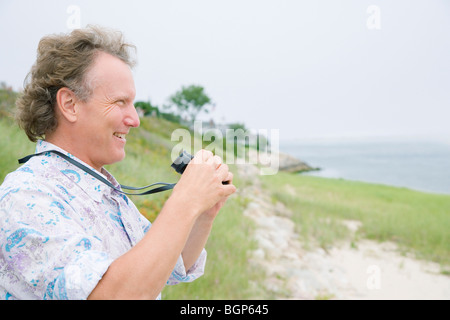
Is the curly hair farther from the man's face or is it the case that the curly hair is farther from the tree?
the tree

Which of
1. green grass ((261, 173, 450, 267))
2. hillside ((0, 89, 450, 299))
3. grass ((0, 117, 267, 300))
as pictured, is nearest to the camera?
grass ((0, 117, 267, 300))

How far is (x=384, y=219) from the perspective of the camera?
1062 centimetres

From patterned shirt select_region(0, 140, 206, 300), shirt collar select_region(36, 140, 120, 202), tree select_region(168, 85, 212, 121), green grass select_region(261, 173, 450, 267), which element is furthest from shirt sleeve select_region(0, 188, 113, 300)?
tree select_region(168, 85, 212, 121)

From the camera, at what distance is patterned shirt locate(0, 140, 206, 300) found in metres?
0.92

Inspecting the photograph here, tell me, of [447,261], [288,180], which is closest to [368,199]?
[288,180]

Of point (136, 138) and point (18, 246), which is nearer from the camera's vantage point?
point (18, 246)

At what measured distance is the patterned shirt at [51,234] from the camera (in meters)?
0.92

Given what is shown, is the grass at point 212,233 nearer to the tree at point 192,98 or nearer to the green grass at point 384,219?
the green grass at point 384,219

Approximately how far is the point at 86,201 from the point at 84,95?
1.15 ft

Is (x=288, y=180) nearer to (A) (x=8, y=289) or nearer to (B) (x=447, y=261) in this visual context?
(B) (x=447, y=261)

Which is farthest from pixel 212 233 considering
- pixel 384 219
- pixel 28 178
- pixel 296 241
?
pixel 384 219

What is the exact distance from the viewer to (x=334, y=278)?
273 inches

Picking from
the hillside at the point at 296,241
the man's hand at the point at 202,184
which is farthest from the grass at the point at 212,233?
the man's hand at the point at 202,184

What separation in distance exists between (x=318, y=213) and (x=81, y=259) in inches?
416
